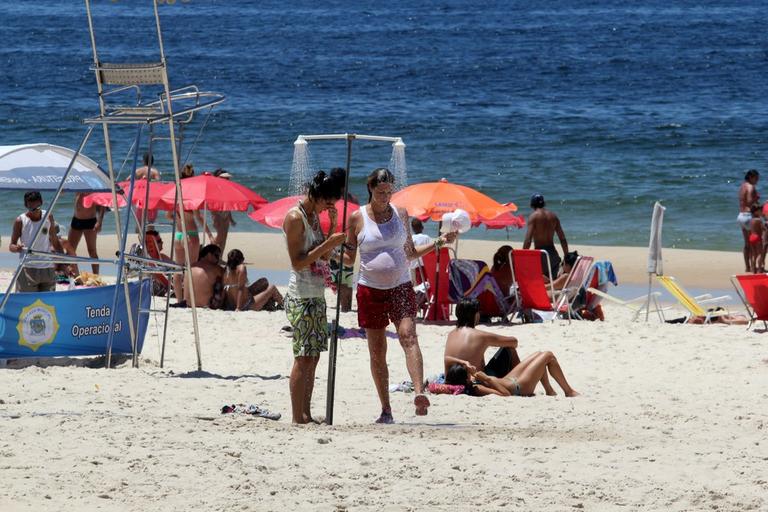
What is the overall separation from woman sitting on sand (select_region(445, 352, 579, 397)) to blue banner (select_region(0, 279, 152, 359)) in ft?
7.27

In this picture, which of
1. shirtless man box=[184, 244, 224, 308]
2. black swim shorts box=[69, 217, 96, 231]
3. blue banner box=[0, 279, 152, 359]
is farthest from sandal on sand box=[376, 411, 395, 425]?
black swim shorts box=[69, 217, 96, 231]

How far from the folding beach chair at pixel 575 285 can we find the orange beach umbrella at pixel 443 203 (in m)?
0.82

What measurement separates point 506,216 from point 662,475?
22.4 ft

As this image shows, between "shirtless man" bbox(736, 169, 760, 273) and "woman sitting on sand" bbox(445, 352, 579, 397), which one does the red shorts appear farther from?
"shirtless man" bbox(736, 169, 760, 273)

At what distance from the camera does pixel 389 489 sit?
5.12m

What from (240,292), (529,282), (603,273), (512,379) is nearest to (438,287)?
(529,282)

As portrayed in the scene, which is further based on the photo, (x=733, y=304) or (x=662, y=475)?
(x=733, y=304)

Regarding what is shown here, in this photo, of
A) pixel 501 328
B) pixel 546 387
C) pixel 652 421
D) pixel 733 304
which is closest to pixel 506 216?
pixel 501 328

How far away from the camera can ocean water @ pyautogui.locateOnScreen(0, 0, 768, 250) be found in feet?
79.8

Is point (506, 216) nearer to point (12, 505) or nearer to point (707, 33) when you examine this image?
point (12, 505)

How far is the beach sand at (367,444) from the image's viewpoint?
5.01m

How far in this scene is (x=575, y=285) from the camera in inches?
449

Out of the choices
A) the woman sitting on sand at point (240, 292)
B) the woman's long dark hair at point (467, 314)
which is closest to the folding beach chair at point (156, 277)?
the woman sitting on sand at point (240, 292)

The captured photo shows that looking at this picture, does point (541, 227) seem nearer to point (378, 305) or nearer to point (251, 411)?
point (378, 305)
